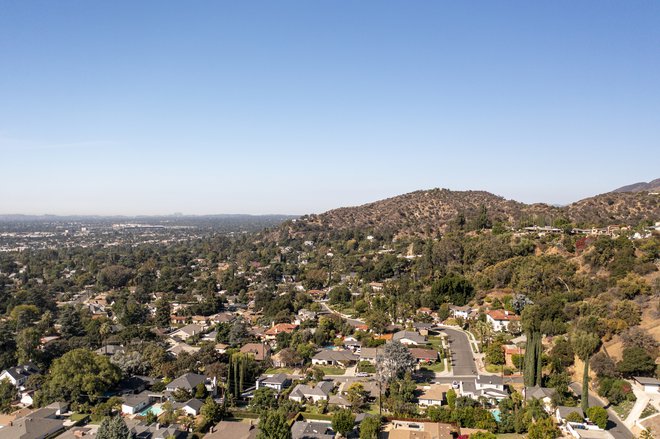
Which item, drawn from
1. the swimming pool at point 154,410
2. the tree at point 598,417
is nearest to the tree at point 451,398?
the tree at point 598,417

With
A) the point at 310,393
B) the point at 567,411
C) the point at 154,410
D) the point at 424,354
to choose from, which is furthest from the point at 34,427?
the point at 567,411

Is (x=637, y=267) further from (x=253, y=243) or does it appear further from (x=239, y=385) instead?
(x=253, y=243)

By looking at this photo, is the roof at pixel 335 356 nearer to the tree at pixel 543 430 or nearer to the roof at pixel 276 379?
the roof at pixel 276 379

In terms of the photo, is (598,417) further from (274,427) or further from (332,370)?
(332,370)

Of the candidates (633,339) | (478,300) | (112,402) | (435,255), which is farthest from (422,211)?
(112,402)

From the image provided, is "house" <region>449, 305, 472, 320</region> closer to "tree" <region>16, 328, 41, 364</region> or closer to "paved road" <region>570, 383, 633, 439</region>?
"paved road" <region>570, 383, 633, 439</region>

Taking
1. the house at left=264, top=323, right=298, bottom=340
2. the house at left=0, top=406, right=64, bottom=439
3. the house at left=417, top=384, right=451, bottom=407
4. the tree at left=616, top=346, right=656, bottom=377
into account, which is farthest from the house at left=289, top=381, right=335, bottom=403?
the tree at left=616, top=346, right=656, bottom=377
